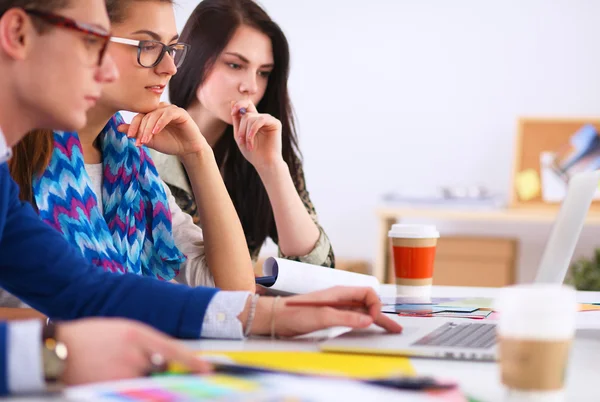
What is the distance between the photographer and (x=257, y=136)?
6.93 ft

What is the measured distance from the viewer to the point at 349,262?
13.5 ft

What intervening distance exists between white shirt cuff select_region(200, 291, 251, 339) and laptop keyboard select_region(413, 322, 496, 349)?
0.24 metres

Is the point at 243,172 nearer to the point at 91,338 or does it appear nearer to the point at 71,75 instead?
the point at 71,75

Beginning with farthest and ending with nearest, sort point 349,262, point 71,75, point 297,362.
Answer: point 349,262 < point 71,75 < point 297,362

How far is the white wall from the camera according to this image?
4145 mm

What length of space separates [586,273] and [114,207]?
264 cm

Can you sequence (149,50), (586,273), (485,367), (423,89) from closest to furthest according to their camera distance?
(485,367) → (149,50) → (586,273) → (423,89)

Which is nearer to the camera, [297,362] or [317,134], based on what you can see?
[297,362]

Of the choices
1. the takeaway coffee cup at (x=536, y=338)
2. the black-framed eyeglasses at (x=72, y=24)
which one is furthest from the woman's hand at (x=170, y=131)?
the takeaway coffee cup at (x=536, y=338)

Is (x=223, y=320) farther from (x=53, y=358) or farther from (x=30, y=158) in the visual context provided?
(x=30, y=158)

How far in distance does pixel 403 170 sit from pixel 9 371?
11.9ft

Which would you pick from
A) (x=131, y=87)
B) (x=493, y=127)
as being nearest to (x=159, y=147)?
(x=131, y=87)

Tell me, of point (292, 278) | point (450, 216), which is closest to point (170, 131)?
point (292, 278)

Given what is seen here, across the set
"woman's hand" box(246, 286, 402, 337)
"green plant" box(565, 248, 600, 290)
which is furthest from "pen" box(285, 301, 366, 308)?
"green plant" box(565, 248, 600, 290)
